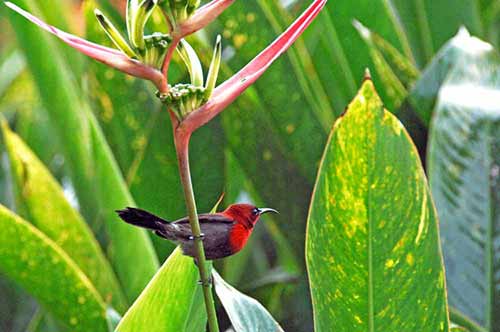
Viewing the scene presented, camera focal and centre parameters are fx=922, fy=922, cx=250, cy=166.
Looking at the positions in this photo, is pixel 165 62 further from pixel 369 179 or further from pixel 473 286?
pixel 473 286

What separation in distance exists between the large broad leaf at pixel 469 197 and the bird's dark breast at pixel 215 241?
34 cm

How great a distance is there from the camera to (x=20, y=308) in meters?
1.07

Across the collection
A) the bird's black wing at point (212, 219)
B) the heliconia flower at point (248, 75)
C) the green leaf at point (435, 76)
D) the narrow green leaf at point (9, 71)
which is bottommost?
the green leaf at point (435, 76)

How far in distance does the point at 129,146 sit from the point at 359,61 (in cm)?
27

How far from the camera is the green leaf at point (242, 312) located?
560 millimetres

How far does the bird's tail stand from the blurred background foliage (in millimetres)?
345

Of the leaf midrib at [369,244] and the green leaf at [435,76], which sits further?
the green leaf at [435,76]

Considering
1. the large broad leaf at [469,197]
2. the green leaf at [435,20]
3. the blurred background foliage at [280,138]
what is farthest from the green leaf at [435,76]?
the green leaf at [435,20]

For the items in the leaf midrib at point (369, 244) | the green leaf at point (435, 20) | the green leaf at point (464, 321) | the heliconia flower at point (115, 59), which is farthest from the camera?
the green leaf at point (435, 20)

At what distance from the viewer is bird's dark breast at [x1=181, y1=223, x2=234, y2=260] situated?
51cm

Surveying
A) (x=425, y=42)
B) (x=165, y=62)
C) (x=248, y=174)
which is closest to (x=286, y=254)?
(x=248, y=174)

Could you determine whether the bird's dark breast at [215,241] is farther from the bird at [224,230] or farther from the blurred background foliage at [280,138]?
the blurred background foliage at [280,138]

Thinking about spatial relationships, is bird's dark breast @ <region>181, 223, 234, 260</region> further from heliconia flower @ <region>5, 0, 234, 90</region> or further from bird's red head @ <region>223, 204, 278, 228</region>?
heliconia flower @ <region>5, 0, 234, 90</region>

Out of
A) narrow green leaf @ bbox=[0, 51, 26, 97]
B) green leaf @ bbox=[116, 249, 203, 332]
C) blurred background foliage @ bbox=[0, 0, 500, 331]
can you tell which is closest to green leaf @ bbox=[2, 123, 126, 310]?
blurred background foliage @ bbox=[0, 0, 500, 331]
